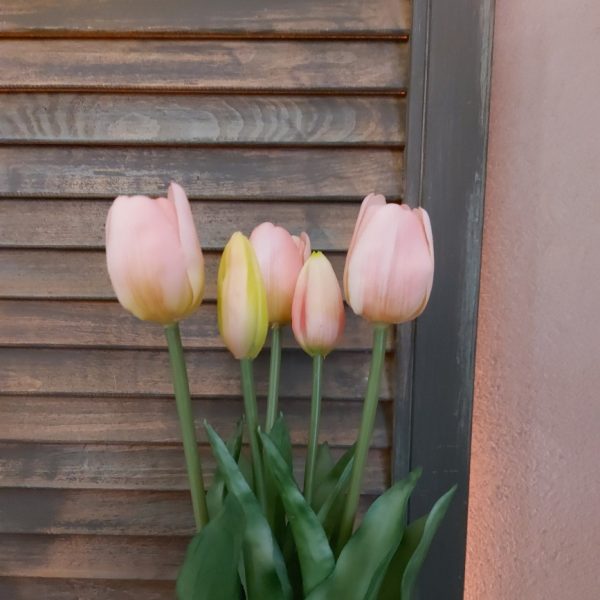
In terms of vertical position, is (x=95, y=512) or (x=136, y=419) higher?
(x=136, y=419)

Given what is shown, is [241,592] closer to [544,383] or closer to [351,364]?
[351,364]

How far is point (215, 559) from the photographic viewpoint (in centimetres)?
44

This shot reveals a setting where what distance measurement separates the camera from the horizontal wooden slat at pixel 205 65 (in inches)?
24.3

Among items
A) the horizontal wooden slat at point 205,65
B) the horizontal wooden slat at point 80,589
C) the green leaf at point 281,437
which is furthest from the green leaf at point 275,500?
the horizontal wooden slat at point 205,65

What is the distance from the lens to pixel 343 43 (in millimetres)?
617

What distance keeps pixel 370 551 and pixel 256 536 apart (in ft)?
0.28

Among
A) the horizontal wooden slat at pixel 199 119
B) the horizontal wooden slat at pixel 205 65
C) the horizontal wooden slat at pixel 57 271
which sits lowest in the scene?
the horizontal wooden slat at pixel 57 271

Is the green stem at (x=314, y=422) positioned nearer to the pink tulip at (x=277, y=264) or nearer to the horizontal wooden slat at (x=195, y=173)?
the pink tulip at (x=277, y=264)

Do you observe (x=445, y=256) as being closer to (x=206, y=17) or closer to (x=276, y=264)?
(x=276, y=264)

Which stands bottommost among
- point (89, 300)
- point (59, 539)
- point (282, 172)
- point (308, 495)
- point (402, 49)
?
point (59, 539)

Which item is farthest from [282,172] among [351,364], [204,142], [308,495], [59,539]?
[59,539]

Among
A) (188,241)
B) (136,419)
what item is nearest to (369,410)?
(188,241)

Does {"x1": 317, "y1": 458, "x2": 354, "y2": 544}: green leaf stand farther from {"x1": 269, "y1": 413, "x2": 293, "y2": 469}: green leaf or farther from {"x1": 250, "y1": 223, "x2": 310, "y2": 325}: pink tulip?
{"x1": 250, "y1": 223, "x2": 310, "y2": 325}: pink tulip

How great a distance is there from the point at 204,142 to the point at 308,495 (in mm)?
348
